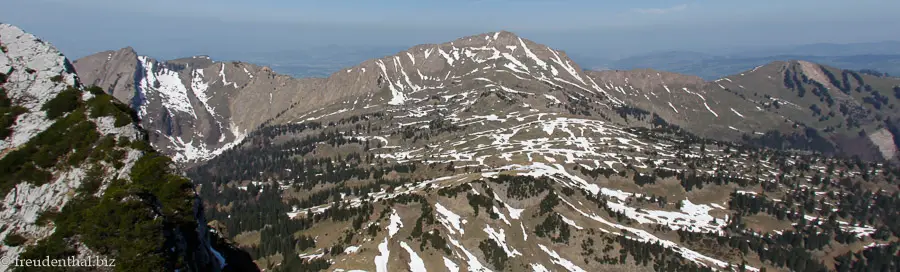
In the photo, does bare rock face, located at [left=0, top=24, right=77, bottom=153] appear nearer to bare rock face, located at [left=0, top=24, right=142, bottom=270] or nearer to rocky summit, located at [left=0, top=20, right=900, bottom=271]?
bare rock face, located at [left=0, top=24, right=142, bottom=270]

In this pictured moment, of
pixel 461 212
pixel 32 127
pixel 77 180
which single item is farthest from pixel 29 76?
pixel 461 212

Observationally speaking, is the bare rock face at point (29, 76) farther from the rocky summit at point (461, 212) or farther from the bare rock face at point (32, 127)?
the rocky summit at point (461, 212)

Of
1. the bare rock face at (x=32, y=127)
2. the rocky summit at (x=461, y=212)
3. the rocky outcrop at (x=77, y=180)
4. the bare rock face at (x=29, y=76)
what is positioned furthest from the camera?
the bare rock face at (x=29, y=76)

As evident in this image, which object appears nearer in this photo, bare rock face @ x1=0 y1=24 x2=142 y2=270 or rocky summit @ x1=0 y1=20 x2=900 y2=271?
bare rock face @ x1=0 y1=24 x2=142 y2=270

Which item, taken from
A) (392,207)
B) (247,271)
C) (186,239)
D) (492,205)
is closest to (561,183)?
(492,205)

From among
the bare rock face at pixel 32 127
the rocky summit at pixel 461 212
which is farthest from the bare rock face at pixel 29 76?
the rocky summit at pixel 461 212

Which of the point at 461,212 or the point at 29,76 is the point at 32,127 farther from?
the point at 461,212

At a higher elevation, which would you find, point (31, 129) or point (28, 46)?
point (28, 46)

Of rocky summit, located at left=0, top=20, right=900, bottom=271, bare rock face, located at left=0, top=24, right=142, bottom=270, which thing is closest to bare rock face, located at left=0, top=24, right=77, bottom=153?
bare rock face, located at left=0, top=24, right=142, bottom=270

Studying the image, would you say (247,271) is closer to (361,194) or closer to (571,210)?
(571,210)

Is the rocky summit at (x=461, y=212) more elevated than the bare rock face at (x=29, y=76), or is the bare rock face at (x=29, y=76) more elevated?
the bare rock face at (x=29, y=76)

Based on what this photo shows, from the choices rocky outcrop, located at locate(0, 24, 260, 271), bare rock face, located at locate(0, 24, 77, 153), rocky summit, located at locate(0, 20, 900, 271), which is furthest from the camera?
bare rock face, located at locate(0, 24, 77, 153)
